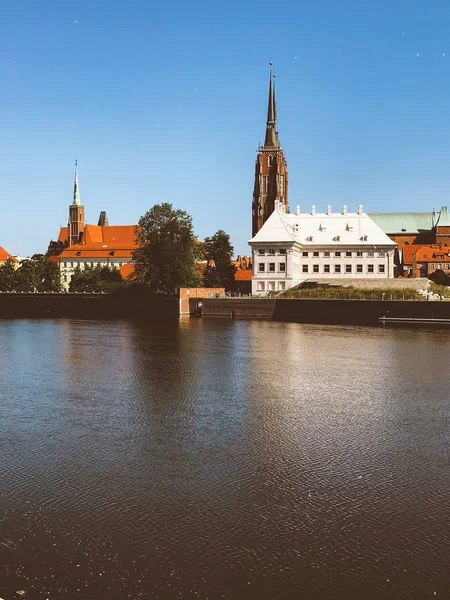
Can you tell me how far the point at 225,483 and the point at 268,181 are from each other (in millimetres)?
115756

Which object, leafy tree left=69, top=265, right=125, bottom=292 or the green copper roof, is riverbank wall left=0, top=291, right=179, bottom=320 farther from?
the green copper roof

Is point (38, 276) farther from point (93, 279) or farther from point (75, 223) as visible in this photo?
point (75, 223)

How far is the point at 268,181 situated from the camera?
130500 mm

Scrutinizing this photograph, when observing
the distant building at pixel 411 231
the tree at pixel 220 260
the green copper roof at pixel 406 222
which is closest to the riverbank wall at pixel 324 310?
the tree at pixel 220 260

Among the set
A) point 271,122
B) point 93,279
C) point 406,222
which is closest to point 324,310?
point 93,279

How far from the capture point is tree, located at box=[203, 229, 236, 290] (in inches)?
4587

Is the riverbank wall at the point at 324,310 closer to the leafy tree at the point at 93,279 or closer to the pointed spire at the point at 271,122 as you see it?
the leafy tree at the point at 93,279

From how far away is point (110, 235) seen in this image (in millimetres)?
170750

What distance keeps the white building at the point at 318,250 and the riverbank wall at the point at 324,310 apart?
928 cm

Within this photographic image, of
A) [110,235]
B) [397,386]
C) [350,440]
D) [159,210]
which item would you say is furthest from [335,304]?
[110,235]

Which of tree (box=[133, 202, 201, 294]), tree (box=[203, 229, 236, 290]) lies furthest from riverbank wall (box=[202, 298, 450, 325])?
tree (box=[203, 229, 236, 290])

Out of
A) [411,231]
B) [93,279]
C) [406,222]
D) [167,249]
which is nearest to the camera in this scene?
[167,249]

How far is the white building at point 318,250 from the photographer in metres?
93.6

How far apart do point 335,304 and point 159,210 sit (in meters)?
28.9
